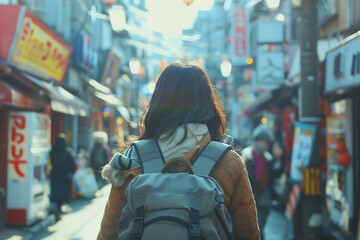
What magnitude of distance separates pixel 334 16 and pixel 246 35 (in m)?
9.80

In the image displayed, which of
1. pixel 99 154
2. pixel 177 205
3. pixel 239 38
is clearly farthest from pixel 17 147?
pixel 239 38

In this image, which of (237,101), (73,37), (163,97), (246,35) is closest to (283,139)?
(246,35)

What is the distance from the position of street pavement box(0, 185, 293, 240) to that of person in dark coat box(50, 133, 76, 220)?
21.0 inches

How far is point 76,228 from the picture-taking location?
30.7 ft

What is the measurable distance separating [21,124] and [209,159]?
8.03 meters

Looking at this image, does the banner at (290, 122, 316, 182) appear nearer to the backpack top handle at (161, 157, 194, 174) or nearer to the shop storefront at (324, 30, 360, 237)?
the shop storefront at (324, 30, 360, 237)

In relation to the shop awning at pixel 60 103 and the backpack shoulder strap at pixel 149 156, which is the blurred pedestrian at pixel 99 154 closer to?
the shop awning at pixel 60 103

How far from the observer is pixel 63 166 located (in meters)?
10.5

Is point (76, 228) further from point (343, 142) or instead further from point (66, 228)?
point (343, 142)

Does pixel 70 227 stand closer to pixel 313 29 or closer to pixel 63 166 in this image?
pixel 63 166

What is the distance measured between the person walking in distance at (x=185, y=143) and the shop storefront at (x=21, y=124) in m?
6.73

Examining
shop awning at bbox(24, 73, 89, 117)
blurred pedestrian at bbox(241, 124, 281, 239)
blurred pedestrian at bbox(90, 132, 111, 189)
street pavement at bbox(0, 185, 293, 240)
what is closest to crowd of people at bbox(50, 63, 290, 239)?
blurred pedestrian at bbox(241, 124, 281, 239)

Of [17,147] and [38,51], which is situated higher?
[38,51]

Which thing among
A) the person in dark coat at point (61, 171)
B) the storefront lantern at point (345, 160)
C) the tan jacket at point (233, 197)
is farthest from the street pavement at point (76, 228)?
the tan jacket at point (233, 197)
